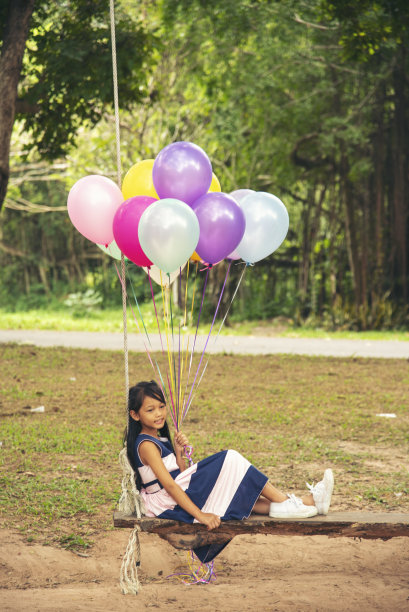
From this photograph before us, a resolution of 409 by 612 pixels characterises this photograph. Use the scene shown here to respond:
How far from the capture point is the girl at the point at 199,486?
3490mm

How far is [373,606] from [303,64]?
11.3 metres

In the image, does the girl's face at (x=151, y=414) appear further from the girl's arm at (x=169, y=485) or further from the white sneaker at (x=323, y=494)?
the white sneaker at (x=323, y=494)

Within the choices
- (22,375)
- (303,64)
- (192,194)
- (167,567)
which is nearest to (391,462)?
(167,567)

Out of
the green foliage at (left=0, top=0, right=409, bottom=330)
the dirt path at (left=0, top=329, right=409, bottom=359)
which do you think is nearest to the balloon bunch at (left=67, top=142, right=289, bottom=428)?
the dirt path at (left=0, top=329, right=409, bottom=359)

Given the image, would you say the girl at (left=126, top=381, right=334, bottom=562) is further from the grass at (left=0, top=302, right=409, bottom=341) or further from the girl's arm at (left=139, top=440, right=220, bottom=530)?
the grass at (left=0, top=302, right=409, bottom=341)

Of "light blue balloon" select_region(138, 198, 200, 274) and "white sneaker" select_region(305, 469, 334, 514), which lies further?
"white sneaker" select_region(305, 469, 334, 514)

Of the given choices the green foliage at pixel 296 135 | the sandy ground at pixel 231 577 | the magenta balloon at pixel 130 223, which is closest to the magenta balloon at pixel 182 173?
the magenta balloon at pixel 130 223

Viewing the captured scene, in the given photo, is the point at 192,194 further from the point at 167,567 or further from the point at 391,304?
the point at 391,304

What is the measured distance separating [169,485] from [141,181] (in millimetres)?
1623

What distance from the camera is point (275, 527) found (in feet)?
11.2

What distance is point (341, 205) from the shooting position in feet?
47.5

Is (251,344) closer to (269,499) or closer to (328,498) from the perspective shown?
(269,499)

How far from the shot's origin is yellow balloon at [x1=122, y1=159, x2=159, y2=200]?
3936 millimetres

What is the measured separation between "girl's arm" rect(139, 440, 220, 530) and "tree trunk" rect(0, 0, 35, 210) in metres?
5.13
